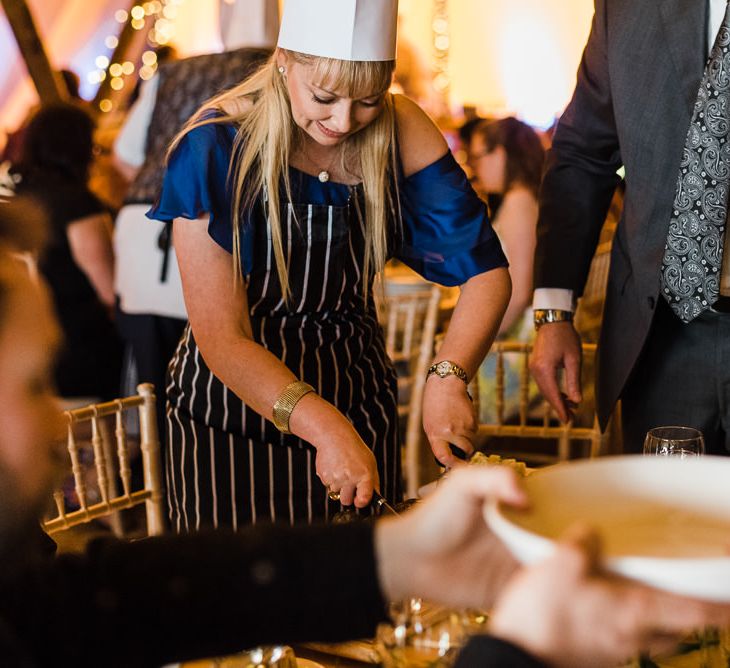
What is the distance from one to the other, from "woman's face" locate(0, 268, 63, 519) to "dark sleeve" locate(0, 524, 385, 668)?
0.47ft

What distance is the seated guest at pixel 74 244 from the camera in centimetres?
371

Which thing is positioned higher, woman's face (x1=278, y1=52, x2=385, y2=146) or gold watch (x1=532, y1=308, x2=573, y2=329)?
woman's face (x1=278, y1=52, x2=385, y2=146)

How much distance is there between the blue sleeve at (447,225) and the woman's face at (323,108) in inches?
8.3

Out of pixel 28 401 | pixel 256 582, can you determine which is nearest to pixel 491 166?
pixel 256 582

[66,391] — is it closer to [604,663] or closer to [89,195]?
[89,195]

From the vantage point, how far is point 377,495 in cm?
146

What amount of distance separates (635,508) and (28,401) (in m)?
0.55

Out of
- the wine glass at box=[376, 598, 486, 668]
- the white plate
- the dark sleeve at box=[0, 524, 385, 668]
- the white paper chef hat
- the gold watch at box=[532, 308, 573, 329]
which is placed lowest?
the wine glass at box=[376, 598, 486, 668]

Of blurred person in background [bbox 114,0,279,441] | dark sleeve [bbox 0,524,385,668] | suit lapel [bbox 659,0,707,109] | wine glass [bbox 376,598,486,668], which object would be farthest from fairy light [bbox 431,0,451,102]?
dark sleeve [bbox 0,524,385,668]

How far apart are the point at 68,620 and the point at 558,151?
155 cm

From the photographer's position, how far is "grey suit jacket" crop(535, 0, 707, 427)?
6.08ft

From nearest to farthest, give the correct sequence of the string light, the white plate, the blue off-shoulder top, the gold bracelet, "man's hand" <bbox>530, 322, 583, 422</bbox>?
the white plate
the gold bracelet
the blue off-shoulder top
"man's hand" <bbox>530, 322, 583, 422</bbox>
the string light

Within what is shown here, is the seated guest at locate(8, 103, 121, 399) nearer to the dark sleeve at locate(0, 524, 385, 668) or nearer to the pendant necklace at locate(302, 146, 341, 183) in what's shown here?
the pendant necklace at locate(302, 146, 341, 183)

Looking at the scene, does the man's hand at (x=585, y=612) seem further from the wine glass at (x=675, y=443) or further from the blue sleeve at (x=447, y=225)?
the blue sleeve at (x=447, y=225)
